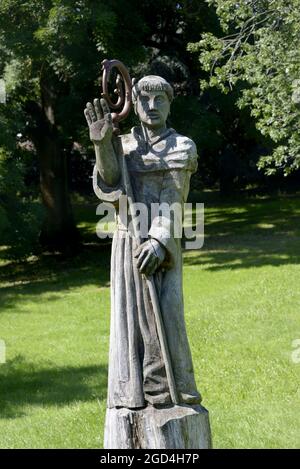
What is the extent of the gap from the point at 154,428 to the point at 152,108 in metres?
1.99

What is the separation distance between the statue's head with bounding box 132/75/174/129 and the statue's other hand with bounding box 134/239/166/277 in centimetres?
77

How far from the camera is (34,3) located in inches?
634

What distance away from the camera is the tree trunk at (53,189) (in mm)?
21125

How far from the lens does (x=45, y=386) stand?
33.1 feet

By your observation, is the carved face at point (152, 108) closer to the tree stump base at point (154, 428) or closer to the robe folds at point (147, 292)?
the robe folds at point (147, 292)

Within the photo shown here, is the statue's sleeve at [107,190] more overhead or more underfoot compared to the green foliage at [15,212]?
more overhead

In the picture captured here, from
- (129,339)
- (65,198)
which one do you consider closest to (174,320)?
A: (129,339)

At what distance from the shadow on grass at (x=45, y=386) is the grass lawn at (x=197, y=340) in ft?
0.05

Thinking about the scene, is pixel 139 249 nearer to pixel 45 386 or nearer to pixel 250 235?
pixel 45 386

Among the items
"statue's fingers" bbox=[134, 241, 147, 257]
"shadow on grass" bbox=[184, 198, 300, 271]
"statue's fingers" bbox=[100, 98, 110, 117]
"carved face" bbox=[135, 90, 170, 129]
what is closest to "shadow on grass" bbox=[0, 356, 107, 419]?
"statue's fingers" bbox=[134, 241, 147, 257]

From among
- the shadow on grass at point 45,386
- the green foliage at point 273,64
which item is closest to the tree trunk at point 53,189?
the green foliage at point 273,64

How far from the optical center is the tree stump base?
5004 mm

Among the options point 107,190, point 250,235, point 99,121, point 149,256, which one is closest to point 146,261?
point 149,256
